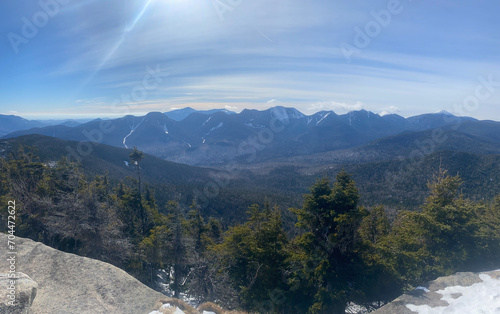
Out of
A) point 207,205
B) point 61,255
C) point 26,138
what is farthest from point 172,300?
point 26,138

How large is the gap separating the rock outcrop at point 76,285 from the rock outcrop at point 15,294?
3.46 feet

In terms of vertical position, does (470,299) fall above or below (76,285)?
below

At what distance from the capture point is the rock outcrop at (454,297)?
31.4ft

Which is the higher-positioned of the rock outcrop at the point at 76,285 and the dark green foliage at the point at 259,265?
the rock outcrop at the point at 76,285

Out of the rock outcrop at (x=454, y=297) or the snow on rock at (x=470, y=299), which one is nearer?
the snow on rock at (x=470, y=299)

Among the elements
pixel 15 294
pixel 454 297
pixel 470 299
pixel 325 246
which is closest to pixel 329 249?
pixel 325 246

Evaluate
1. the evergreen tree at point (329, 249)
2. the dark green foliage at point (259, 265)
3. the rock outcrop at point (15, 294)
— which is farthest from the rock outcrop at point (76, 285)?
the evergreen tree at point (329, 249)

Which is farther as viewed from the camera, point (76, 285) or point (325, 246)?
point (325, 246)

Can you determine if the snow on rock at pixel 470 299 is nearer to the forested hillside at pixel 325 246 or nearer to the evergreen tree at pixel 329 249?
the forested hillside at pixel 325 246

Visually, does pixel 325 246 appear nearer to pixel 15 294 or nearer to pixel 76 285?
pixel 76 285

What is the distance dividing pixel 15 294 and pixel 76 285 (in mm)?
2601

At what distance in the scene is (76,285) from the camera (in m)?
9.12

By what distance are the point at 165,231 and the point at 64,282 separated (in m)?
13.8

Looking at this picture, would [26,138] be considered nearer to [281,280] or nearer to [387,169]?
[281,280]
